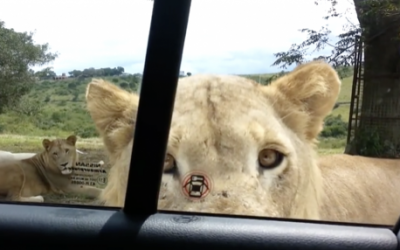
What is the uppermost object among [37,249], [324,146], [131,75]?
[131,75]

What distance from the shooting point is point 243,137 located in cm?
261

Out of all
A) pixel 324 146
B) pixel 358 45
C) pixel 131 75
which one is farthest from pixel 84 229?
pixel 358 45

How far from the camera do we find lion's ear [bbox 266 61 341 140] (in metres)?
2.63

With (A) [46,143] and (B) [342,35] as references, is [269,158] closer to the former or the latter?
(B) [342,35]

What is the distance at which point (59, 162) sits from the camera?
2.76m

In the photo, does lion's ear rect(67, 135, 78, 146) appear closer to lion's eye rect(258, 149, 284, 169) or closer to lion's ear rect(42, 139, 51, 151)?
lion's ear rect(42, 139, 51, 151)

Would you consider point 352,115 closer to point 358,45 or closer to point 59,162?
point 358,45

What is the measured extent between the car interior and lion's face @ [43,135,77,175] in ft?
0.78

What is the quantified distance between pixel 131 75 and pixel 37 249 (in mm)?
747

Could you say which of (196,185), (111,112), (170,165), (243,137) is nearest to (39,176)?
(111,112)

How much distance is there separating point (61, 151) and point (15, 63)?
41cm

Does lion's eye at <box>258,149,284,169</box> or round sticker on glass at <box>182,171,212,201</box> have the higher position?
lion's eye at <box>258,149,284,169</box>

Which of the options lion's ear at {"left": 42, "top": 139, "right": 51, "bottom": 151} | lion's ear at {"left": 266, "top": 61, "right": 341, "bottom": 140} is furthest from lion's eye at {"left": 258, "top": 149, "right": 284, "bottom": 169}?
lion's ear at {"left": 42, "top": 139, "right": 51, "bottom": 151}

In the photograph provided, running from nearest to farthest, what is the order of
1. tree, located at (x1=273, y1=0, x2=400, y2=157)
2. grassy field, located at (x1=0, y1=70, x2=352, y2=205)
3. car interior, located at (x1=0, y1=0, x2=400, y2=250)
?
car interior, located at (x1=0, y1=0, x2=400, y2=250)
tree, located at (x1=273, y1=0, x2=400, y2=157)
grassy field, located at (x1=0, y1=70, x2=352, y2=205)
